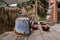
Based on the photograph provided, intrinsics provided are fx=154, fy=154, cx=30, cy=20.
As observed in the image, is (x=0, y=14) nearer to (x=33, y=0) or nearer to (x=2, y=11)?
(x=2, y=11)

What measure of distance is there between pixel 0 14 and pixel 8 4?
59cm

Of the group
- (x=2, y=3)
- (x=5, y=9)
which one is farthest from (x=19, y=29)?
(x=2, y=3)

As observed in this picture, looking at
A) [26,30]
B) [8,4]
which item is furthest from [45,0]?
[26,30]

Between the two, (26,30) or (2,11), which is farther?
(2,11)

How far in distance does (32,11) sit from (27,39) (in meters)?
4.07

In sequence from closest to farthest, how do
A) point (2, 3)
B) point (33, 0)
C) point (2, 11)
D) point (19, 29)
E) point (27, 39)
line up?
point (27, 39) → point (19, 29) → point (2, 11) → point (2, 3) → point (33, 0)

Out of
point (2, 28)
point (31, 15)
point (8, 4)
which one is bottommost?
point (2, 28)

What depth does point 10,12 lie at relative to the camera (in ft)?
16.0

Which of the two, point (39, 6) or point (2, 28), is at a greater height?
point (39, 6)

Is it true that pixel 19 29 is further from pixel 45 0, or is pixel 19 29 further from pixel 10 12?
pixel 45 0

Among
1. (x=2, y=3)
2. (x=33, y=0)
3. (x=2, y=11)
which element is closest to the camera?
(x=2, y=11)

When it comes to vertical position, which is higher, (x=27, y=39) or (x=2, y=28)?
(x=27, y=39)

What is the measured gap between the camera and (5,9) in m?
4.73

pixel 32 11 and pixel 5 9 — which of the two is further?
pixel 32 11
